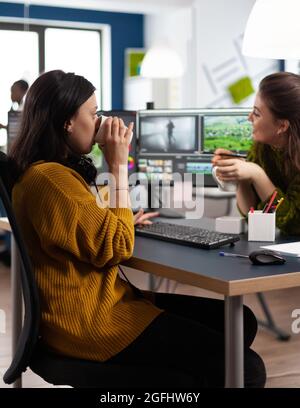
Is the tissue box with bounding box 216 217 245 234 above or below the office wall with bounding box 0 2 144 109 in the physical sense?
below

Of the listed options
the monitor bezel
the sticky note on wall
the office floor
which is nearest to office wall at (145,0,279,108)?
the sticky note on wall

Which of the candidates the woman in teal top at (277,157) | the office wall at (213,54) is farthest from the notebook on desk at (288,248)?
the office wall at (213,54)

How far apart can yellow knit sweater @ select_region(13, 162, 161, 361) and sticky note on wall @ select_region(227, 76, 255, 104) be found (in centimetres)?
510

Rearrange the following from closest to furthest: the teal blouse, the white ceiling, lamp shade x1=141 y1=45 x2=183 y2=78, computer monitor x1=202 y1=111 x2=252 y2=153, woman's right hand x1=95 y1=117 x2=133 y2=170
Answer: woman's right hand x1=95 y1=117 x2=133 y2=170
the teal blouse
computer monitor x1=202 y1=111 x2=252 y2=153
lamp shade x1=141 y1=45 x2=183 y2=78
the white ceiling

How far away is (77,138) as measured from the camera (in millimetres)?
1666

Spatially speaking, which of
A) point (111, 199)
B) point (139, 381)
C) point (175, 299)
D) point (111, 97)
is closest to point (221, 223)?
point (175, 299)

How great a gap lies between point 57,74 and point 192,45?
5048 millimetres

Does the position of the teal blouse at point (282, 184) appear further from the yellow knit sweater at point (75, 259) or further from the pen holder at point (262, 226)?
the yellow knit sweater at point (75, 259)

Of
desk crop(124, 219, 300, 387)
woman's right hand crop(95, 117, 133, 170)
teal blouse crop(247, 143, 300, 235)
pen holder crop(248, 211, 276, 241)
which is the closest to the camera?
desk crop(124, 219, 300, 387)

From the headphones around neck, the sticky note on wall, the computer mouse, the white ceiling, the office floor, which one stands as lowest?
the office floor

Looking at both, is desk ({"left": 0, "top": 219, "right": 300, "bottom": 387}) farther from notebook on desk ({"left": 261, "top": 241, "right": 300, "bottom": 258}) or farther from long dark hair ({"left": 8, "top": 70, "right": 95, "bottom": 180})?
long dark hair ({"left": 8, "top": 70, "right": 95, "bottom": 180})

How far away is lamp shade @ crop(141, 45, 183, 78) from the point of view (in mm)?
5262

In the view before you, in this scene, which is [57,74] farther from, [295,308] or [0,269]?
[0,269]

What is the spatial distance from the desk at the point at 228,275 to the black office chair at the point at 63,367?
5.3 inches
